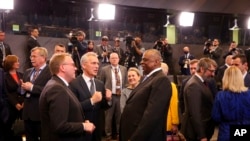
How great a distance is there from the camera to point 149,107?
3.51 metres

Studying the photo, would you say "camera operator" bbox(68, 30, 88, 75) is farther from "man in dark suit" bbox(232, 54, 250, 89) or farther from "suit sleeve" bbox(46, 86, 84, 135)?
"suit sleeve" bbox(46, 86, 84, 135)

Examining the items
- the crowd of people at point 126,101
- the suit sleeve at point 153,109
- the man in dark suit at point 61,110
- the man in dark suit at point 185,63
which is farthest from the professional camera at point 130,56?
the man in dark suit at point 61,110

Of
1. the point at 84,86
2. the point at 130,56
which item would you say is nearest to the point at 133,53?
the point at 130,56

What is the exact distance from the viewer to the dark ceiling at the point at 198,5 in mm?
12563

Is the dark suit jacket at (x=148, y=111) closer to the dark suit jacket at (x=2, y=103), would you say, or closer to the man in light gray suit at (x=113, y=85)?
the dark suit jacket at (x=2, y=103)

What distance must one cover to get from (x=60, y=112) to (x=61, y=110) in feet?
0.06

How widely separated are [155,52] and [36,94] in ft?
5.69

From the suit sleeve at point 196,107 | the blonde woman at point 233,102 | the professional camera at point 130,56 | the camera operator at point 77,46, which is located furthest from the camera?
the professional camera at point 130,56

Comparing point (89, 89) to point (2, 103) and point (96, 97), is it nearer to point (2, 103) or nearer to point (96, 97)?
point (96, 97)

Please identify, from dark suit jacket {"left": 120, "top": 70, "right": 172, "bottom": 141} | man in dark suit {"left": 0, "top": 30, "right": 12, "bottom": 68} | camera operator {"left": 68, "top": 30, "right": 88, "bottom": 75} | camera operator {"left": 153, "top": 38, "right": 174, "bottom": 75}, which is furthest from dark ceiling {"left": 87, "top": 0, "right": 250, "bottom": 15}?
dark suit jacket {"left": 120, "top": 70, "right": 172, "bottom": 141}

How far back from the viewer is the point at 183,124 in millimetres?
4676

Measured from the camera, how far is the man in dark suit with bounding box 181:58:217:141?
441 centimetres

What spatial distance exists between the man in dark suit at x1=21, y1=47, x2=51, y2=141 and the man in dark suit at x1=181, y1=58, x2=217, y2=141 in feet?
5.42

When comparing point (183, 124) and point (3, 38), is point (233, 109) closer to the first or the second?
point (183, 124)
